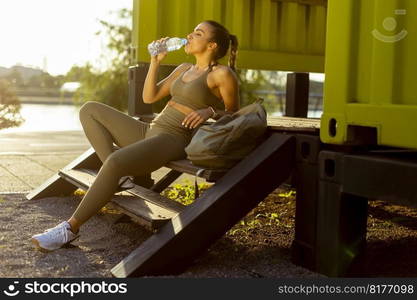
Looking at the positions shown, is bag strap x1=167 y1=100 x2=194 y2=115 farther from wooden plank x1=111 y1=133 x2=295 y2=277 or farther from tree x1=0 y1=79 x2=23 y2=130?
tree x1=0 y1=79 x2=23 y2=130

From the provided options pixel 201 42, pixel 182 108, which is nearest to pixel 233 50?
pixel 201 42

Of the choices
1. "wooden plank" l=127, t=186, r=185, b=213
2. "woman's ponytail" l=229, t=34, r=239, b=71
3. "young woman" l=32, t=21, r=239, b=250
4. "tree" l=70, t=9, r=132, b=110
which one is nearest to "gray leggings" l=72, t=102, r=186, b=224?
"young woman" l=32, t=21, r=239, b=250

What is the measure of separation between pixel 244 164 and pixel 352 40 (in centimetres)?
89

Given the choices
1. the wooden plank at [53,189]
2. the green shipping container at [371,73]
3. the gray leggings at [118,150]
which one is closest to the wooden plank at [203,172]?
the gray leggings at [118,150]

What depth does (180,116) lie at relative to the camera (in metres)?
4.22

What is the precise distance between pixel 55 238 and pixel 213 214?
1.03 meters

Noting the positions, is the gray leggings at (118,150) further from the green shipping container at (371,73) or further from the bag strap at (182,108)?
the green shipping container at (371,73)

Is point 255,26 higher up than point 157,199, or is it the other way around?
point 255,26

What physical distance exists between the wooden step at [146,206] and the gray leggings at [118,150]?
18cm

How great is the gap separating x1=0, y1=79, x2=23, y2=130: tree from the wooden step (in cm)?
900

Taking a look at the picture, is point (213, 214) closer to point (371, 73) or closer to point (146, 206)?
point (146, 206)

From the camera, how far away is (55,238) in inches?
158

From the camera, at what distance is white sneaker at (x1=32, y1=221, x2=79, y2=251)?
156 inches

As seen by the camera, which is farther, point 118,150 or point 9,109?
point 9,109
